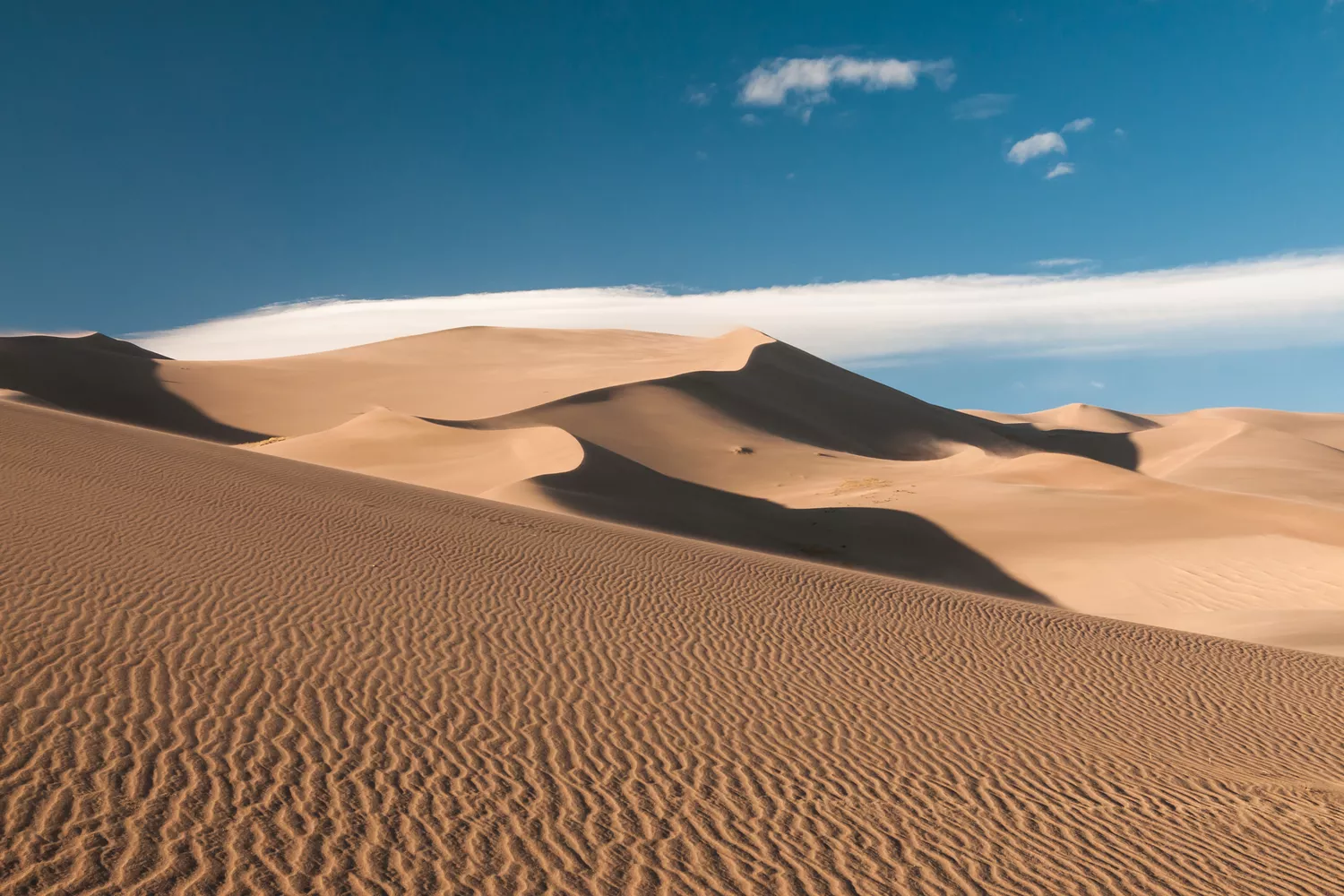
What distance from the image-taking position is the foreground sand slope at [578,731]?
19.9ft

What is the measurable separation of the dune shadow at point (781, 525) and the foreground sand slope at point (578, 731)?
34.2ft

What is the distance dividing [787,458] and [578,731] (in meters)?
35.8

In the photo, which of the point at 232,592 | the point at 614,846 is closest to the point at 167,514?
the point at 232,592

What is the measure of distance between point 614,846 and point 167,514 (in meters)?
11.3

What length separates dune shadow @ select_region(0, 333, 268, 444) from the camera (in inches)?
2035

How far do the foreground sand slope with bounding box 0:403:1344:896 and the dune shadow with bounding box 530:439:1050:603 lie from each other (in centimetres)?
1042

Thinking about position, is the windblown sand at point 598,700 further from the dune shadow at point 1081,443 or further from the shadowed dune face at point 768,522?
the dune shadow at point 1081,443

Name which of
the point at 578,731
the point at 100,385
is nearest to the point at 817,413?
the point at 100,385

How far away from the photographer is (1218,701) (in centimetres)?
1234

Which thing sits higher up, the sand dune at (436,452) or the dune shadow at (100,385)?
the dune shadow at (100,385)

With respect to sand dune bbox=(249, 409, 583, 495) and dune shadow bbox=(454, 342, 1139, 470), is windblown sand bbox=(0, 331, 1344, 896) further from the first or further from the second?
dune shadow bbox=(454, 342, 1139, 470)

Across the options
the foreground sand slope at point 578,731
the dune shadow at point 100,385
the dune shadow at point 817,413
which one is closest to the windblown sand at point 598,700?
the foreground sand slope at point 578,731

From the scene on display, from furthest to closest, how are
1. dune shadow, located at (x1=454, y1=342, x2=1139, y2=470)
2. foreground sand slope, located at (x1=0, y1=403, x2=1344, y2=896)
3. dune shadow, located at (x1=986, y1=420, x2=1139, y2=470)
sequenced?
1. dune shadow, located at (x1=986, y1=420, x2=1139, y2=470)
2. dune shadow, located at (x1=454, y1=342, x2=1139, y2=470)
3. foreground sand slope, located at (x1=0, y1=403, x2=1344, y2=896)

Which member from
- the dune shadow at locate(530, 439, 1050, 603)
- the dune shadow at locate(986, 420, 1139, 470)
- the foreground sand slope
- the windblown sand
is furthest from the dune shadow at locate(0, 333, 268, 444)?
the dune shadow at locate(986, 420, 1139, 470)
